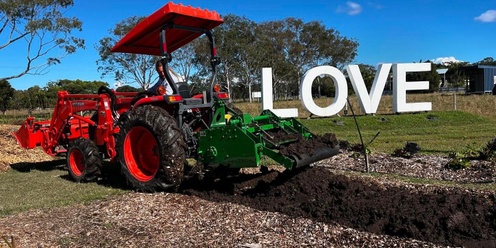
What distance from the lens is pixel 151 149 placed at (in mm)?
7277

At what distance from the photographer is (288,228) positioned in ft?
16.0

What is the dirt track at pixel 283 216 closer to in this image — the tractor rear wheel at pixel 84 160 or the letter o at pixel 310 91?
the tractor rear wheel at pixel 84 160

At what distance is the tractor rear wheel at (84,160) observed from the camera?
8164 mm

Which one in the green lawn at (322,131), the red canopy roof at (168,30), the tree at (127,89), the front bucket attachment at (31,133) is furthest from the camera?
the tree at (127,89)

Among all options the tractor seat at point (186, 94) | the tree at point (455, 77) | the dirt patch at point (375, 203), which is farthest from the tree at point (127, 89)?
the tree at point (455, 77)

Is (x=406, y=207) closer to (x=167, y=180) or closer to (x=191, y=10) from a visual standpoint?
(x=167, y=180)

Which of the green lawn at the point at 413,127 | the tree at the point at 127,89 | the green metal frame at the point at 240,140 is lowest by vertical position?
the green lawn at the point at 413,127

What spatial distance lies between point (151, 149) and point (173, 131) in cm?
102

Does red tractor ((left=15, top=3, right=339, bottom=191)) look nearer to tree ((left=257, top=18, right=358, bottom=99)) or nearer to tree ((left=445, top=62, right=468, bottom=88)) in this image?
tree ((left=257, top=18, right=358, bottom=99))

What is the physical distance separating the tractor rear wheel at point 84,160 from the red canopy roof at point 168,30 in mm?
1924

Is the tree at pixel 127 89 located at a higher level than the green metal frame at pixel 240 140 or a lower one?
higher

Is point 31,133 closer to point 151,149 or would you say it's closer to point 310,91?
point 151,149

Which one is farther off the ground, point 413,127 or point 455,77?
point 455,77

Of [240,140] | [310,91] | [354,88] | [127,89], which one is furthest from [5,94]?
[240,140]
